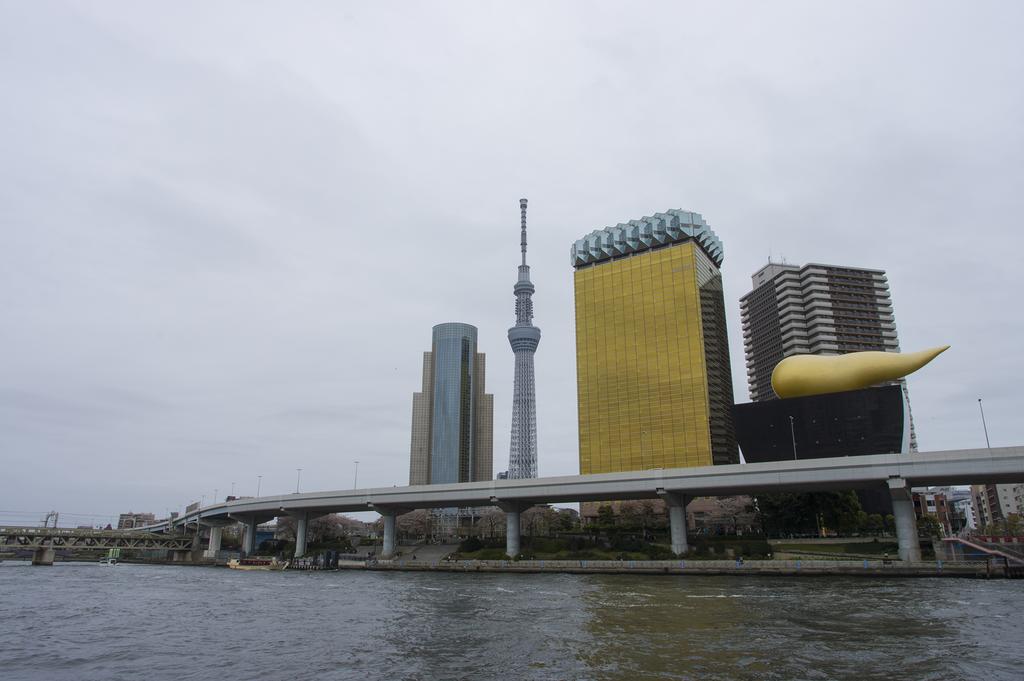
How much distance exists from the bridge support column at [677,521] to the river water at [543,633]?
23529mm

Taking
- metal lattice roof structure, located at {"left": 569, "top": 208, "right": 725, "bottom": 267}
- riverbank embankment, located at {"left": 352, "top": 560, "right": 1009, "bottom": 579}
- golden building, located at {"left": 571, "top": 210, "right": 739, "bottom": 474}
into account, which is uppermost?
metal lattice roof structure, located at {"left": 569, "top": 208, "right": 725, "bottom": 267}

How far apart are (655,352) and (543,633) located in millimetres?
118575

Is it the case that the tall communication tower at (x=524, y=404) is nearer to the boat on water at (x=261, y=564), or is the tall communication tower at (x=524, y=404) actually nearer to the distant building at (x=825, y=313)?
the distant building at (x=825, y=313)

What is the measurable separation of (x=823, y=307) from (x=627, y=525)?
90511mm

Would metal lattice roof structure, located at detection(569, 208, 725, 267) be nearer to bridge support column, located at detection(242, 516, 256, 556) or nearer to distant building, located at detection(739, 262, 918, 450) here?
distant building, located at detection(739, 262, 918, 450)

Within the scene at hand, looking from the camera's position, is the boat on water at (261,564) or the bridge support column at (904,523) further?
the boat on water at (261,564)

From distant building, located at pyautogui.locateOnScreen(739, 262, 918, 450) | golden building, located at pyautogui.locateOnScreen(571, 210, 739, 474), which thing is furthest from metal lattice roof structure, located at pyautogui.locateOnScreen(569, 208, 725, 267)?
distant building, located at pyautogui.locateOnScreen(739, 262, 918, 450)

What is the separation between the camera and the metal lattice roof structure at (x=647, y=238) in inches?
6058

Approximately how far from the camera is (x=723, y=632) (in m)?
27.8

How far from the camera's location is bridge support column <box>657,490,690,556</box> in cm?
7419

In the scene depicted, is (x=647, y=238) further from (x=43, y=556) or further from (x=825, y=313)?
(x=43, y=556)

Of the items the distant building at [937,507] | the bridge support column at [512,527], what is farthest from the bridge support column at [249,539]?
the distant building at [937,507]

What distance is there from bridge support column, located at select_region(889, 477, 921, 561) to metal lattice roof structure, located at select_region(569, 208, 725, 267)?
97763mm

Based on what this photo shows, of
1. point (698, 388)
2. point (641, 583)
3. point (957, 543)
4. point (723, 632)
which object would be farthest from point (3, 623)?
point (698, 388)
